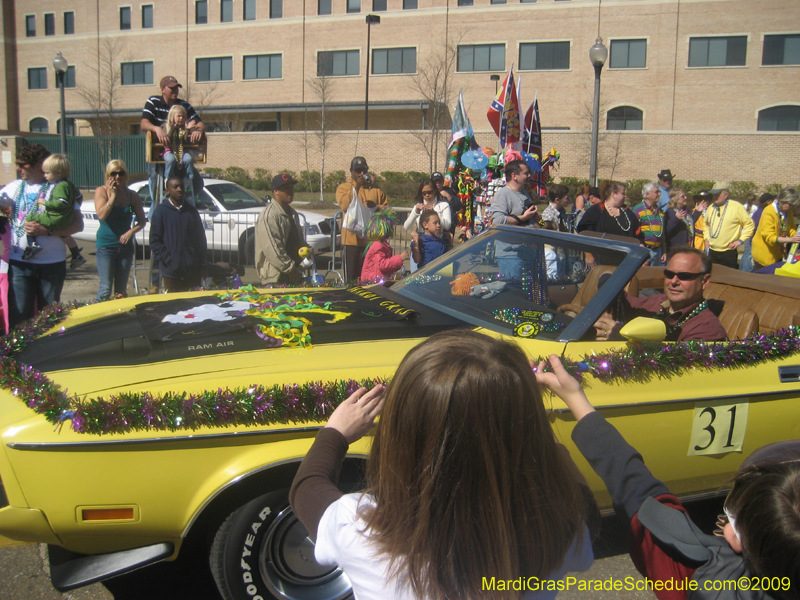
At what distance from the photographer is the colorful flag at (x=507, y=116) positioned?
981 centimetres

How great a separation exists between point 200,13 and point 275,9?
17.5 feet

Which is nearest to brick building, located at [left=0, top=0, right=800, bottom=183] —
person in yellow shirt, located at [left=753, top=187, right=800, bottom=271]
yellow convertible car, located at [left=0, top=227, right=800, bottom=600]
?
person in yellow shirt, located at [left=753, top=187, right=800, bottom=271]

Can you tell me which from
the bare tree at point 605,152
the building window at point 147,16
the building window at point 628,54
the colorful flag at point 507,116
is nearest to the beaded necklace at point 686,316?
the colorful flag at point 507,116

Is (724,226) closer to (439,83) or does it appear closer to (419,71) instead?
(439,83)

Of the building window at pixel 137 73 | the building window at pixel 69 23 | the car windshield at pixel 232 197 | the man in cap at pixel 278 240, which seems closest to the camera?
the man in cap at pixel 278 240

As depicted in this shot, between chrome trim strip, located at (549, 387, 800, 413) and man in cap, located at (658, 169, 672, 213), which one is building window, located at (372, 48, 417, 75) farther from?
chrome trim strip, located at (549, 387, 800, 413)

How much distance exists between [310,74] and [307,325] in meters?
40.9

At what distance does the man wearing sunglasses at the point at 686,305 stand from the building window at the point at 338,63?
39.3 meters

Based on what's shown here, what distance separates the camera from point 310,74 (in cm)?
4097

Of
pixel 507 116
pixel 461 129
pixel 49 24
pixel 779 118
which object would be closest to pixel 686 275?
pixel 507 116

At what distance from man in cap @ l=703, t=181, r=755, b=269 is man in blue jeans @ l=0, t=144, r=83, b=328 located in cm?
883

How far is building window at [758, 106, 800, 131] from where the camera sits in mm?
34281

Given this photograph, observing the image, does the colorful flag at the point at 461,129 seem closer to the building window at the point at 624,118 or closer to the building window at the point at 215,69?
the building window at the point at 624,118

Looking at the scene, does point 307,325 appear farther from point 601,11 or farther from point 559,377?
point 601,11
